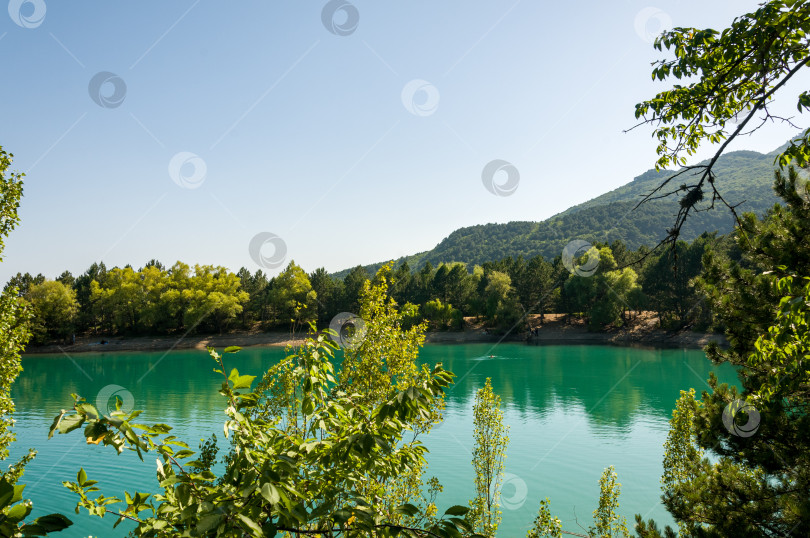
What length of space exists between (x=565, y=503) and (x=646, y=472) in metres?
5.06

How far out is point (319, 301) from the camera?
81.4 meters

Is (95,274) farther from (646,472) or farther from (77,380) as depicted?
(646,472)

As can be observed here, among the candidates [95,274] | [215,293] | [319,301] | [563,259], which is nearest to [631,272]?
[563,259]

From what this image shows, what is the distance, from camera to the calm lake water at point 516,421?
55.1ft

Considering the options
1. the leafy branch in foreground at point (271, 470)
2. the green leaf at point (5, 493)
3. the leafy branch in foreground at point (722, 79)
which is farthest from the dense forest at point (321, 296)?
the green leaf at point (5, 493)

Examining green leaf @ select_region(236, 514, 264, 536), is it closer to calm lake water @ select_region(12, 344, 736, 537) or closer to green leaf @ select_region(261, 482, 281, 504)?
green leaf @ select_region(261, 482, 281, 504)

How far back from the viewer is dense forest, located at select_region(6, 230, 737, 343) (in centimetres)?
6669

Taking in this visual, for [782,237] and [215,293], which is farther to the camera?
[215,293]

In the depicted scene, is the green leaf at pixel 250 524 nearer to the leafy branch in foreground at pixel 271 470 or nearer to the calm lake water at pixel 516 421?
the leafy branch in foreground at pixel 271 470

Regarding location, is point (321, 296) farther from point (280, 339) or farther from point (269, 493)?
point (269, 493)

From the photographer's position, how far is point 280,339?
3007 inches

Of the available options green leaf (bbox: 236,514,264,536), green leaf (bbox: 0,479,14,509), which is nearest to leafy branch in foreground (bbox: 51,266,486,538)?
green leaf (bbox: 236,514,264,536)

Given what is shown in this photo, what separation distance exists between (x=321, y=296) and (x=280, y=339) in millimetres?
10485

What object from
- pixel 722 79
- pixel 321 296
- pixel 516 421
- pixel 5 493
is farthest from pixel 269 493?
pixel 321 296
